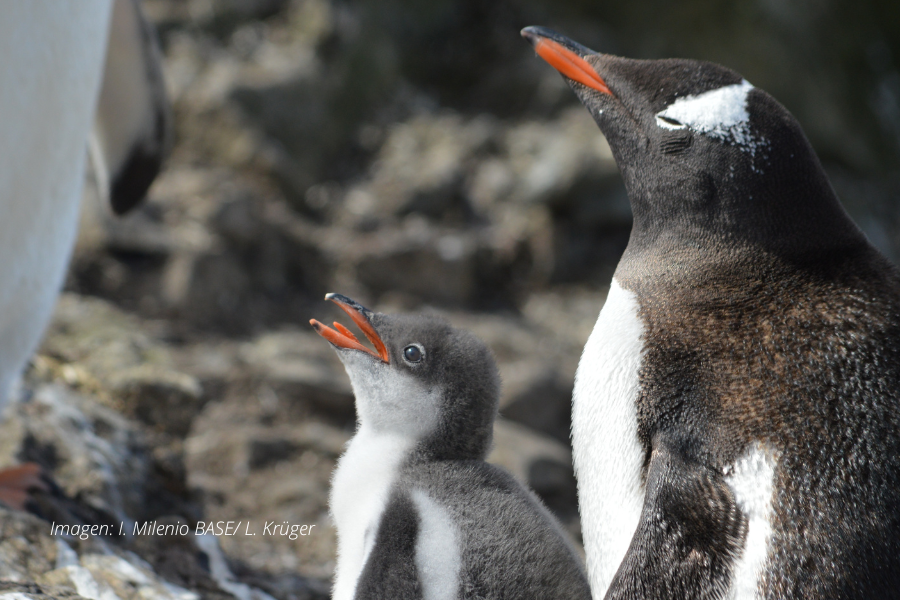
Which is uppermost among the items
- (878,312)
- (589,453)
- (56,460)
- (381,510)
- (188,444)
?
(878,312)

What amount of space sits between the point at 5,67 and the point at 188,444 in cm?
167

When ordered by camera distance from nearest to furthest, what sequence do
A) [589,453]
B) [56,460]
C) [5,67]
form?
[589,453] < [5,67] < [56,460]

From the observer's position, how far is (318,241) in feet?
16.9

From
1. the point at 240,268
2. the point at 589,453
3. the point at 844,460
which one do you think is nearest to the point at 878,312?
the point at 844,460

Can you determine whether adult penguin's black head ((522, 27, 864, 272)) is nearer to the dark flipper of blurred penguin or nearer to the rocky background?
the rocky background

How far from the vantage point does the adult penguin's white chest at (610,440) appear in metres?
1.22

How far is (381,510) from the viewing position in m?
1.34

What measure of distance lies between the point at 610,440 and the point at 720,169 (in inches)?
17.2

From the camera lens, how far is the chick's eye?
1477mm

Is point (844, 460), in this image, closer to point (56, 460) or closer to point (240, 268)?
point (56, 460)

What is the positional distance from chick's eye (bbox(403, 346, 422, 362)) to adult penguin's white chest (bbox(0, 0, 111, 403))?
3.12ft

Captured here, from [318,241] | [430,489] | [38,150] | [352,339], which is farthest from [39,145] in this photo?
[318,241]

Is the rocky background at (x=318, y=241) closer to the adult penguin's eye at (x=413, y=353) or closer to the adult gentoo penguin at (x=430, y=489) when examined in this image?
the adult gentoo penguin at (x=430, y=489)

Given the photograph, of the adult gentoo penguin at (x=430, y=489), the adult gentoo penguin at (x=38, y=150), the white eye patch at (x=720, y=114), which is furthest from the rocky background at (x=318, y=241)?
the white eye patch at (x=720, y=114)
